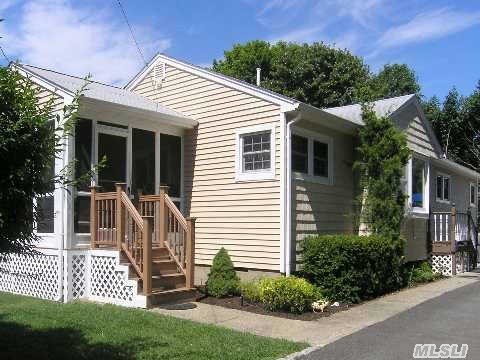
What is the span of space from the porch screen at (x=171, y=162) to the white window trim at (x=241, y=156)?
1690 mm

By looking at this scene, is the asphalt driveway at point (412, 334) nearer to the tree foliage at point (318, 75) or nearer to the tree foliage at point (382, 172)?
the tree foliage at point (382, 172)

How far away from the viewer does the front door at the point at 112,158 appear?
1115cm

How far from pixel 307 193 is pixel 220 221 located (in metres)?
2.01

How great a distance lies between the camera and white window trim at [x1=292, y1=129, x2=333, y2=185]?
38.7 ft

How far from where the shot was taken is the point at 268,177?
11.4 metres

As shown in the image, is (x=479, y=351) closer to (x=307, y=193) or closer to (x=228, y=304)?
(x=228, y=304)

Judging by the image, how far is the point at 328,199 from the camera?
12641mm

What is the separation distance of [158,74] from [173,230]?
16.0 ft

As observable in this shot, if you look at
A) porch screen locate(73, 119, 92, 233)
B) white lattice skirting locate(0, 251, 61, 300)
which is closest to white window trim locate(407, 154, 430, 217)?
porch screen locate(73, 119, 92, 233)

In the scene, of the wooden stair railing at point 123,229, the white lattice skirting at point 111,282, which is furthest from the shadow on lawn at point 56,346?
the wooden stair railing at point 123,229

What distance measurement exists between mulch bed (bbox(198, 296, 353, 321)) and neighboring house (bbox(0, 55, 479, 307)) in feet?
1.98

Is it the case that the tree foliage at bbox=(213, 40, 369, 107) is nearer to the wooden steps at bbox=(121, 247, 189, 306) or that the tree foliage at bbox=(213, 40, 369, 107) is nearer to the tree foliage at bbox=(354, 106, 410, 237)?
the tree foliage at bbox=(354, 106, 410, 237)

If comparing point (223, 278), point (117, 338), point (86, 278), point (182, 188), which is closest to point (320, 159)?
point (182, 188)

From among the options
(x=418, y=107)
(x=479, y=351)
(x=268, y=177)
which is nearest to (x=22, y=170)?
(x=479, y=351)
